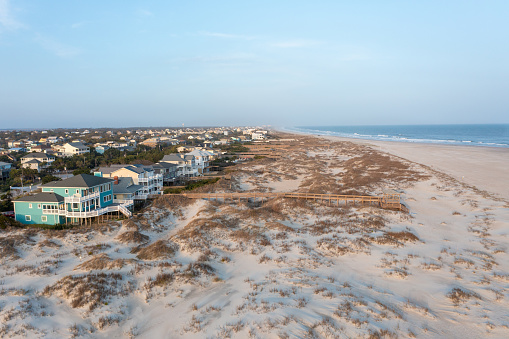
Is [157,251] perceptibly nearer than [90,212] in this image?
Yes

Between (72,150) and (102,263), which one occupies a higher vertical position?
(72,150)

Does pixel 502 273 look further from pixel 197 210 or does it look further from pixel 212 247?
pixel 197 210

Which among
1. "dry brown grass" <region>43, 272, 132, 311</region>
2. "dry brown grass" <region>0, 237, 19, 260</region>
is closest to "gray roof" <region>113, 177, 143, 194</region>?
"dry brown grass" <region>0, 237, 19, 260</region>

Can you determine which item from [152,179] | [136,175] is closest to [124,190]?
[136,175]

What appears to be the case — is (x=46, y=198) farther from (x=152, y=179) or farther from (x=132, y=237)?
(x=152, y=179)

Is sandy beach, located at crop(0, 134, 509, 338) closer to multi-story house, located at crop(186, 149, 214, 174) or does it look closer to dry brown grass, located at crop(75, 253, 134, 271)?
dry brown grass, located at crop(75, 253, 134, 271)

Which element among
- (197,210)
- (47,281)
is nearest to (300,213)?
(197,210)

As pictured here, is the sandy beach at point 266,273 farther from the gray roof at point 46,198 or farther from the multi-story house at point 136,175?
the multi-story house at point 136,175
